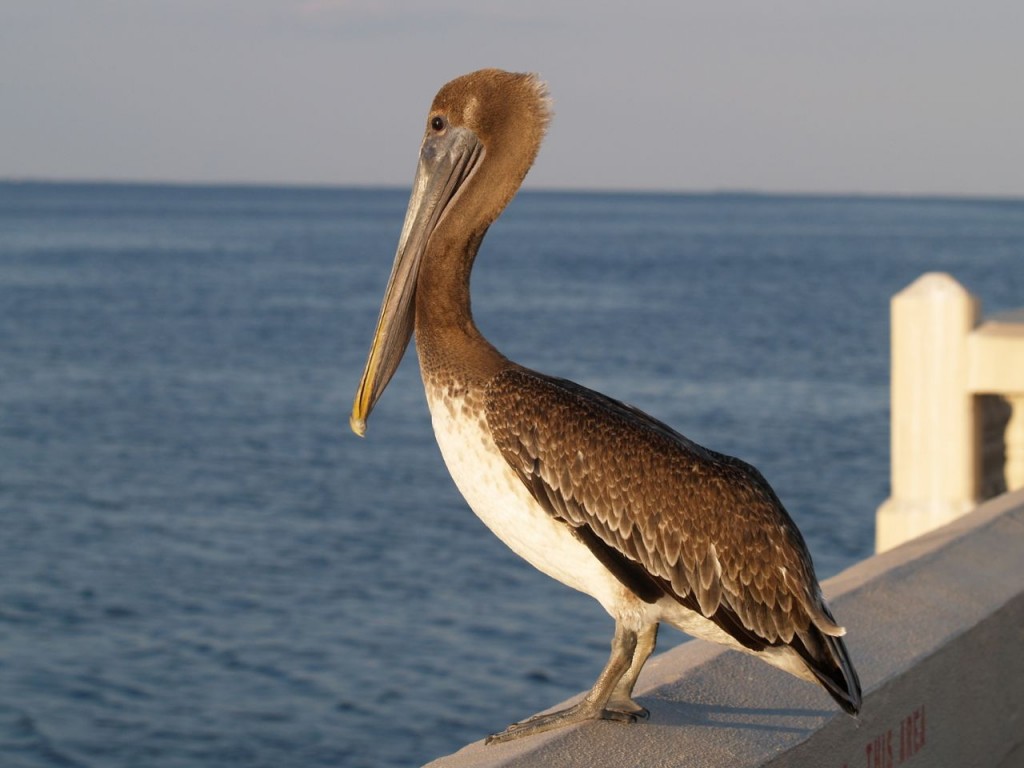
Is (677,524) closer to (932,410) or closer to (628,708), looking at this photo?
(628,708)

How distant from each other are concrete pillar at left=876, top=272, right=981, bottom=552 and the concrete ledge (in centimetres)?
336

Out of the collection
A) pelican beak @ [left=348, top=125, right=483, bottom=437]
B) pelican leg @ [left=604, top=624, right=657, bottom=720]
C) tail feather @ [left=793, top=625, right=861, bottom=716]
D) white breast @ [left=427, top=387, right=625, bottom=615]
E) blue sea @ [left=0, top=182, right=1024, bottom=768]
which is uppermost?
pelican beak @ [left=348, top=125, right=483, bottom=437]

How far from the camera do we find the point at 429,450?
69.8 ft

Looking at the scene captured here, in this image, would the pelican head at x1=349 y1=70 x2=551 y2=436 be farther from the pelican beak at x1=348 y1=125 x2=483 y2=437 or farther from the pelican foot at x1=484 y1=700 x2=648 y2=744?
the pelican foot at x1=484 y1=700 x2=648 y2=744

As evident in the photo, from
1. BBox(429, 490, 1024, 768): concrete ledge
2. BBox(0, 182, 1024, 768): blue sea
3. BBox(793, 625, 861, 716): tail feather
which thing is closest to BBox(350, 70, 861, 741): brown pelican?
BBox(793, 625, 861, 716): tail feather

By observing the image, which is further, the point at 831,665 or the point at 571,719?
the point at 571,719

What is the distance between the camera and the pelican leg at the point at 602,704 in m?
3.26

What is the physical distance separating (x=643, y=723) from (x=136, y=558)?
13.2 metres

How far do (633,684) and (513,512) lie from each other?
479 mm

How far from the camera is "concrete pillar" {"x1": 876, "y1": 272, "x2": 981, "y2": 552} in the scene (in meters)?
7.96

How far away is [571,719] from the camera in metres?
3.30

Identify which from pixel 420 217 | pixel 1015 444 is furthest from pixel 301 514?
pixel 420 217

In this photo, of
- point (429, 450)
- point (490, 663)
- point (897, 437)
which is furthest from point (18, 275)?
point (897, 437)

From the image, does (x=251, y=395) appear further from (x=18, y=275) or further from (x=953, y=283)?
(x=18, y=275)
